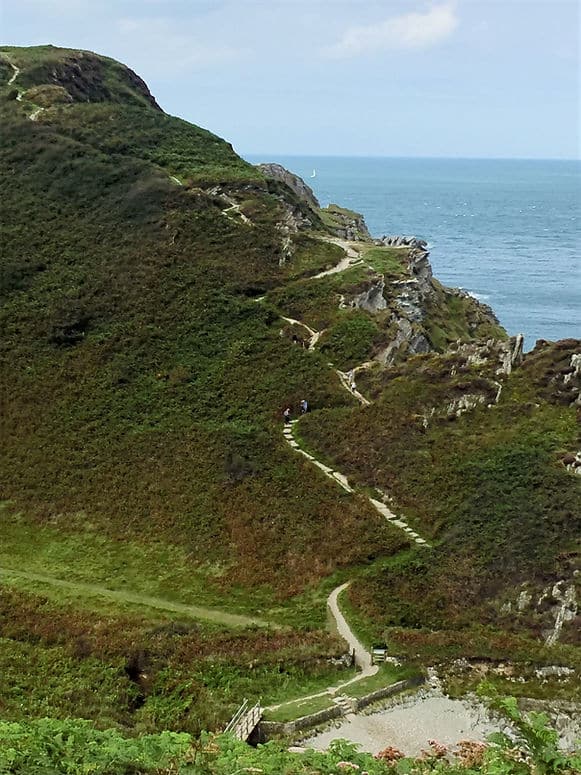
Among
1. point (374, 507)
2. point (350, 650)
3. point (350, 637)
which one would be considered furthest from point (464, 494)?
point (350, 650)

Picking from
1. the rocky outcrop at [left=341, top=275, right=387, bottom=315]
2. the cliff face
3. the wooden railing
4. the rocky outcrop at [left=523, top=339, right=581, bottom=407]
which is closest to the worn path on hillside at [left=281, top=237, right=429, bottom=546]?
the rocky outcrop at [left=341, top=275, right=387, bottom=315]

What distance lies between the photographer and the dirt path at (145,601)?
32.7 m

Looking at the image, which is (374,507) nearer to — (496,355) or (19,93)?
(496,355)

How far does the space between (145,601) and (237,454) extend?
35.9ft

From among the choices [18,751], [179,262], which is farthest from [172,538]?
[179,262]

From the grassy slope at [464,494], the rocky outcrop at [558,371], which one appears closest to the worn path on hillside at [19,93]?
the grassy slope at [464,494]

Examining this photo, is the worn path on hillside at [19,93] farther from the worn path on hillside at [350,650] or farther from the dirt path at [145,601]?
the worn path on hillside at [350,650]

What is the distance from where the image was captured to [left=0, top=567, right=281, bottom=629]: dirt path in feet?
107

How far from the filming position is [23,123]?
7631cm

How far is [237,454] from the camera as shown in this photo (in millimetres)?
43250

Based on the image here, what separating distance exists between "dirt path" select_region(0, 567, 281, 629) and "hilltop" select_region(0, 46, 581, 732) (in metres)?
0.20

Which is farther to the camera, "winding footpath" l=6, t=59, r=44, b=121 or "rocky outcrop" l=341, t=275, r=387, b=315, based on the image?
"winding footpath" l=6, t=59, r=44, b=121

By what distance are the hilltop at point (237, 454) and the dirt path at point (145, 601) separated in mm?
204

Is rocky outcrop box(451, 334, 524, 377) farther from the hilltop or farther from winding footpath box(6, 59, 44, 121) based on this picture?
winding footpath box(6, 59, 44, 121)
